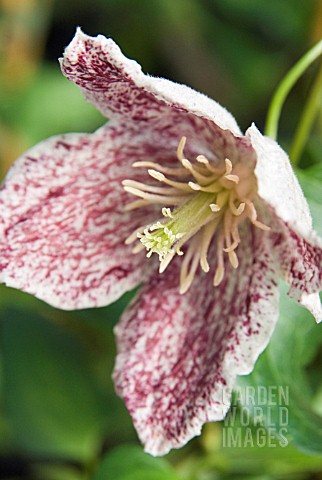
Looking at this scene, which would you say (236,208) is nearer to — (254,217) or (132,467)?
(254,217)

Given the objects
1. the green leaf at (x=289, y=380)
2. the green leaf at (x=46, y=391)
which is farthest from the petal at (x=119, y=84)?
the green leaf at (x=46, y=391)

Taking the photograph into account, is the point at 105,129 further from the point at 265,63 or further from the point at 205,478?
the point at 265,63

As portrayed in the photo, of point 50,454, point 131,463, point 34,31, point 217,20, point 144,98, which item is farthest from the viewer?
point 217,20

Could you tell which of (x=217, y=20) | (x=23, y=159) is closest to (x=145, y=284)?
(x=23, y=159)

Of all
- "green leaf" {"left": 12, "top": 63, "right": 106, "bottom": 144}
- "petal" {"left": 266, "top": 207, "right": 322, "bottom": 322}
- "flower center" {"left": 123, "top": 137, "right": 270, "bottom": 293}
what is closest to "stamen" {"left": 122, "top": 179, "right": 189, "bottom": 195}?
"flower center" {"left": 123, "top": 137, "right": 270, "bottom": 293}

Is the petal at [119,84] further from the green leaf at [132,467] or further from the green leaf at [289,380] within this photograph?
the green leaf at [132,467]

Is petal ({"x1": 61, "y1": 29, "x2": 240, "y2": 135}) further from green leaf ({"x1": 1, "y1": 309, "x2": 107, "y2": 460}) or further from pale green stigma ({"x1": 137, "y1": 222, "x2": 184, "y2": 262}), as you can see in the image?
green leaf ({"x1": 1, "y1": 309, "x2": 107, "y2": 460})

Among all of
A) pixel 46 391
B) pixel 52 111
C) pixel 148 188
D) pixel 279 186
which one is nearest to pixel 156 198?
pixel 148 188

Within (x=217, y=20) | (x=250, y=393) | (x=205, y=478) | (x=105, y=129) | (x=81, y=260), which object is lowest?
(x=205, y=478)
